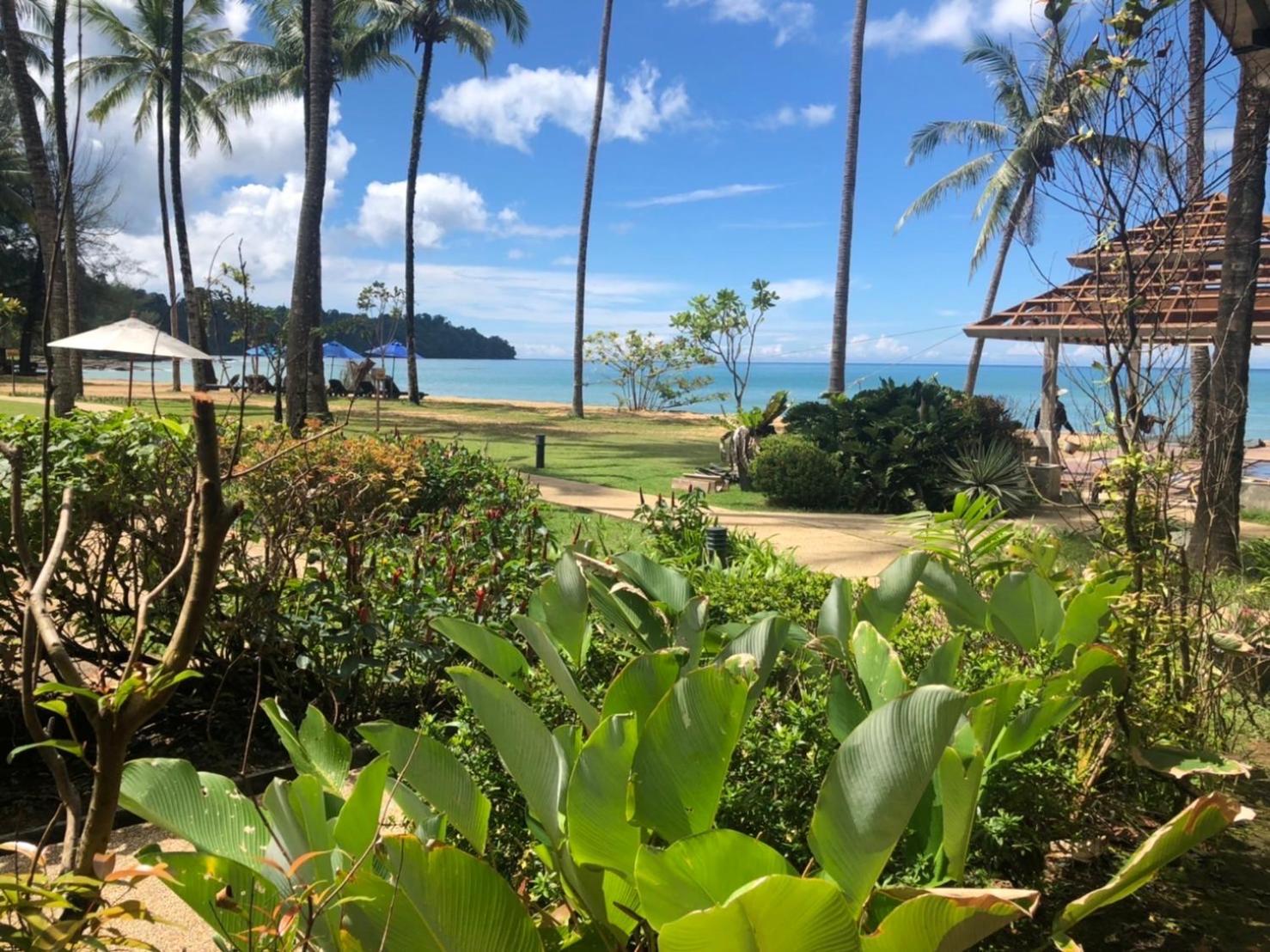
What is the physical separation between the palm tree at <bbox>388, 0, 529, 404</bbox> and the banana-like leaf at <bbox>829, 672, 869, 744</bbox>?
95.4 feet

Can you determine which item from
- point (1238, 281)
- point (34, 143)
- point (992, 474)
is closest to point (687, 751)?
point (1238, 281)

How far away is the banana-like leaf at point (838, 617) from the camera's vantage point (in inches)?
95.0

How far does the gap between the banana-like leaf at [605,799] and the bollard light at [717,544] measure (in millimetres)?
3048

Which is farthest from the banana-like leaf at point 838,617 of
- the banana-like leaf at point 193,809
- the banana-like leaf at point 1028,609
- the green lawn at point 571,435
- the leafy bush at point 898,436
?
the leafy bush at point 898,436

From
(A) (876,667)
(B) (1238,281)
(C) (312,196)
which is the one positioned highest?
(C) (312,196)

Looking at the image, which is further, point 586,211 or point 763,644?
point 586,211

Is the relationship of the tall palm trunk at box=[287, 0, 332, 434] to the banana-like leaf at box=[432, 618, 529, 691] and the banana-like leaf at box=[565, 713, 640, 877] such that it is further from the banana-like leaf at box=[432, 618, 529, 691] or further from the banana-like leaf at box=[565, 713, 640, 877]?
the banana-like leaf at box=[565, 713, 640, 877]

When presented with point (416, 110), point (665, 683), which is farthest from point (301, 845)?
point (416, 110)

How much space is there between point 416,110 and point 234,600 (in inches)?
1180

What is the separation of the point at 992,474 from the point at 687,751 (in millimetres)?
10616

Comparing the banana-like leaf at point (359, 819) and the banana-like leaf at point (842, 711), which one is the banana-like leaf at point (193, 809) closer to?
the banana-like leaf at point (359, 819)

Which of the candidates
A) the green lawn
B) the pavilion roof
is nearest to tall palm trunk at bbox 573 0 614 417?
the green lawn

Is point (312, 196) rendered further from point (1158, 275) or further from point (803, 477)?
point (1158, 275)

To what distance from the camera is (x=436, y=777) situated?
1657 mm
